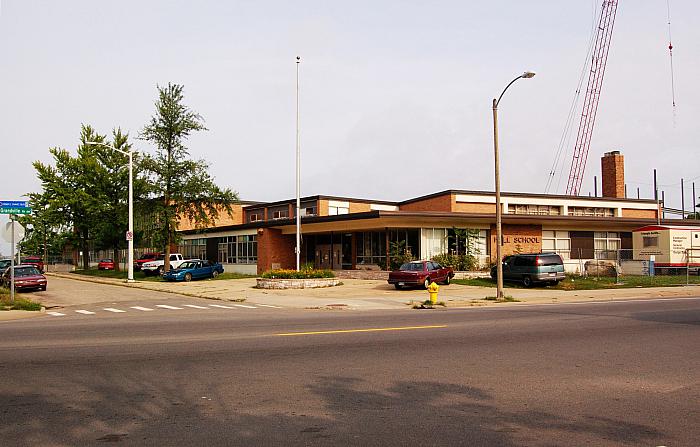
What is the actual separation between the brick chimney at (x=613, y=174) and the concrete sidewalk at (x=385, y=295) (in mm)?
30288

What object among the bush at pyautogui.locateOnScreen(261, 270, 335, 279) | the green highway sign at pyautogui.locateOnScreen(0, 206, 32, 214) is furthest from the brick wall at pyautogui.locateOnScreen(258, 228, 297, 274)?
the green highway sign at pyautogui.locateOnScreen(0, 206, 32, 214)

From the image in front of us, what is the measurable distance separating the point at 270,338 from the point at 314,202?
144ft

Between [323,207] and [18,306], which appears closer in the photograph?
[18,306]

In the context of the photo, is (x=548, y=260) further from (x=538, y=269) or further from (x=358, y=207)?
(x=358, y=207)

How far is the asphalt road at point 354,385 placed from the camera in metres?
6.14

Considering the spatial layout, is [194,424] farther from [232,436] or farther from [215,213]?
[215,213]

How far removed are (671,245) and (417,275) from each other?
1982 cm

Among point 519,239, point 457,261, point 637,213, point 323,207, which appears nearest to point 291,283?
point 457,261

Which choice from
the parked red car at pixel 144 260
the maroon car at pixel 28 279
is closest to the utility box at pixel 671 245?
the maroon car at pixel 28 279

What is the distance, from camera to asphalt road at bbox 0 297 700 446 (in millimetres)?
6145

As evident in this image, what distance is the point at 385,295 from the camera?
93.8ft

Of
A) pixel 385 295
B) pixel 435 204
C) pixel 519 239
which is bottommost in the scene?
pixel 385 295

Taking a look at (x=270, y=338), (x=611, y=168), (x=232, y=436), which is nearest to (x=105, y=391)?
(x=232, y=436)

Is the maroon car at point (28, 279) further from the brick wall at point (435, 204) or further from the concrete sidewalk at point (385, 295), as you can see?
the brick wall at point (435, 204)
